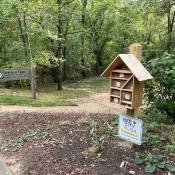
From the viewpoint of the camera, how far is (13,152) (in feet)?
15.2

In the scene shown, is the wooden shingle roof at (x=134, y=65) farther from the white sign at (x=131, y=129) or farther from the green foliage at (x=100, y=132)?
the green foliage at (x=100, y=132)

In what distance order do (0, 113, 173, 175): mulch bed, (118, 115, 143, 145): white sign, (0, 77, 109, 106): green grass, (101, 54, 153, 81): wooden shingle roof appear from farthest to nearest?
(0, 77, 109, 106): green grass → (118, 115, 143, 145): white sign → (101, 54, 153, 81): wooden shingle roof → (0, 113, 173, 175): mulch bed

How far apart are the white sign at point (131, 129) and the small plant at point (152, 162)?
0.23 meters

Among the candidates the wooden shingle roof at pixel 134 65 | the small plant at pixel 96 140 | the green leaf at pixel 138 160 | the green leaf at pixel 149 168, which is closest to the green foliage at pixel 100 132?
the small plant at pixel 96 140

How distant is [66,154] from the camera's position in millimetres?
4270

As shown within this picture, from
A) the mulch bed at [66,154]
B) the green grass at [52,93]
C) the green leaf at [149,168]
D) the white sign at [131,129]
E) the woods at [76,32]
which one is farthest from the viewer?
the woods at [76,32]

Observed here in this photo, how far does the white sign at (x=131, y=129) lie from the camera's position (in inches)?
163

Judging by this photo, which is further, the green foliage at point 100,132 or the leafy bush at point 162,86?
the leafy bush at point 162,86

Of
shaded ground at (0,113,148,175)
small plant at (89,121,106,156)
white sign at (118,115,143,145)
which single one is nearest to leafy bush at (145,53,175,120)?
small plant at (89,121,106,156)

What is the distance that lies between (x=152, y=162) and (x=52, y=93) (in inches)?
401

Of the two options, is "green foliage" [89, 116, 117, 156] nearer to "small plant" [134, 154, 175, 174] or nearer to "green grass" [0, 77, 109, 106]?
"small plant" [134, 154, 175, 174]

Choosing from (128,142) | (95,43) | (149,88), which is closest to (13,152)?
(128,142)

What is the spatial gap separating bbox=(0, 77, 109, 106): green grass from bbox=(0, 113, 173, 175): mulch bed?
2.83 metres

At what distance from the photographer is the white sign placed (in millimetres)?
4152
